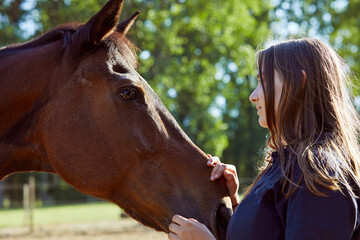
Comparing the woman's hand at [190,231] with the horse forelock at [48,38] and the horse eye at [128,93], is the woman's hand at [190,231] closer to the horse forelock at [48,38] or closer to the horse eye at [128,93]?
the horse eye at [128,93]

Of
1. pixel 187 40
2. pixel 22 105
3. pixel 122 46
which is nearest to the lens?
pixel 22 105

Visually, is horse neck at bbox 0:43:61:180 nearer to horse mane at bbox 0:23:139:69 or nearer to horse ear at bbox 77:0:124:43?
horse mane at bbox 0:23:139:69

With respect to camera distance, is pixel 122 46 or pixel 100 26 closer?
pixel 100 26

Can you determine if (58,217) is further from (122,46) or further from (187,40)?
(122,46)

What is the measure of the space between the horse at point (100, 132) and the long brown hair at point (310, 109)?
718 mm

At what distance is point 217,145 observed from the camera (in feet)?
56.7

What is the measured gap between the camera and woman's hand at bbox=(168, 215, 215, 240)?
1790 mm

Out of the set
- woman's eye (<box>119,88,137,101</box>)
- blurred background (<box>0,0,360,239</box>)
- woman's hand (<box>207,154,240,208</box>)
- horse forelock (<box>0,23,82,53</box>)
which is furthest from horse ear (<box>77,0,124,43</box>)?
blurred background (<box>0,0,360,239</box>)

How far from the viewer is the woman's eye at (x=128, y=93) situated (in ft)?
7.89

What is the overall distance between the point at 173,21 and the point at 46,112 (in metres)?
13.1

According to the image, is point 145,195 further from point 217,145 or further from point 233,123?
point 233,123

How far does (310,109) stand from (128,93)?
43.6 inches

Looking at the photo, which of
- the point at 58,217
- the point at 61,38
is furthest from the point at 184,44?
the point at 61,38

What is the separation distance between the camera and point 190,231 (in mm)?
1828
